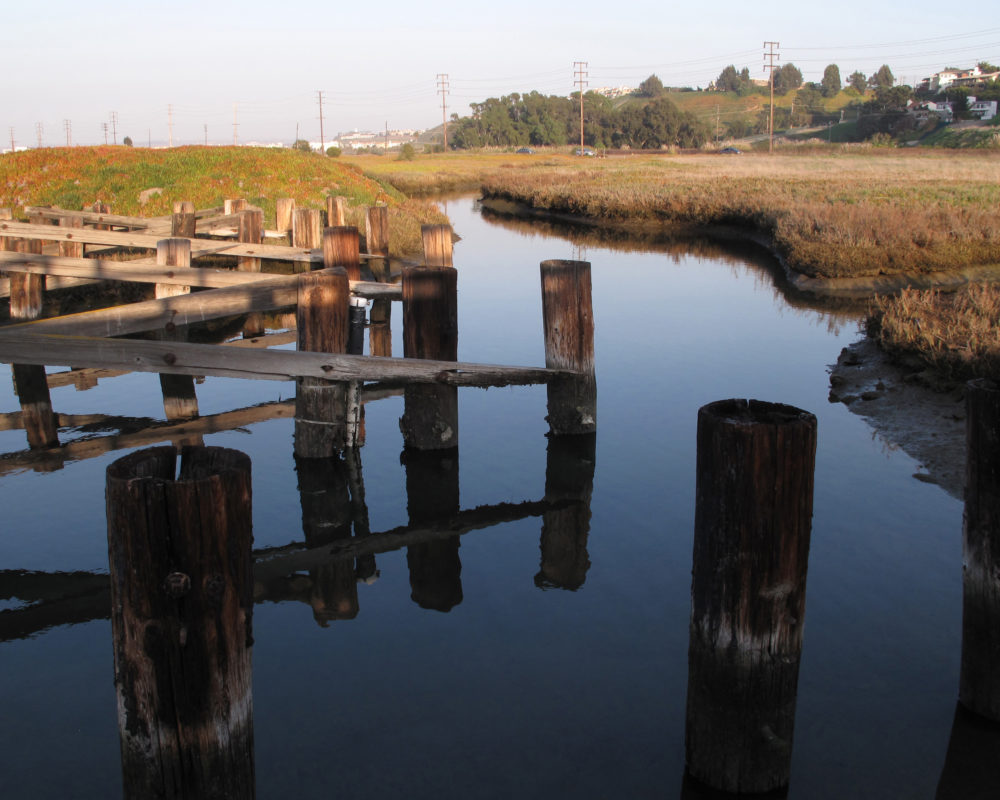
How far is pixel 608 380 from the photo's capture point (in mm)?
11500

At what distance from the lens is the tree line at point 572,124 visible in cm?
11931

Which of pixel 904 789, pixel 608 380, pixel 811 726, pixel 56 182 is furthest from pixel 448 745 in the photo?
pixel 56 182

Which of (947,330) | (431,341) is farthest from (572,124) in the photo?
(431,341)

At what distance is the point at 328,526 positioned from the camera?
7.24m

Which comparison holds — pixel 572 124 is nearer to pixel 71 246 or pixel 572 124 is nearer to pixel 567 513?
pixel 71 246

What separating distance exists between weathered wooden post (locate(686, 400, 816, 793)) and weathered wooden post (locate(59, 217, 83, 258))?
12975mm

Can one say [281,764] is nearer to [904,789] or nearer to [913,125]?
[904,789]

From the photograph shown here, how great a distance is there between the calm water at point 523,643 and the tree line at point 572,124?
112 meters

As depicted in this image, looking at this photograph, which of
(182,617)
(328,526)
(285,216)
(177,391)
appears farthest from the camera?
(285,216)

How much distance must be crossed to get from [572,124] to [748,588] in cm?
14383

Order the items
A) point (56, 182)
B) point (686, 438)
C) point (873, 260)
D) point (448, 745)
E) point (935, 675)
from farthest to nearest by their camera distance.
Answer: point (56, 182), point (873, 260), point (686, 438), point (935, 675), point (448, 745)

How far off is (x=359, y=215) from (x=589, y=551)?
1855 cm

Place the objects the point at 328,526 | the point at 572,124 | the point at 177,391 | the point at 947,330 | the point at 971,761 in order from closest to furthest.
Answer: the point at 971,761 → the point at 328,526 → the point at 177,391 → the point at 947,330 → the point at 572,124

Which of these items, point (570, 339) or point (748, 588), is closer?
point (748, 588)
